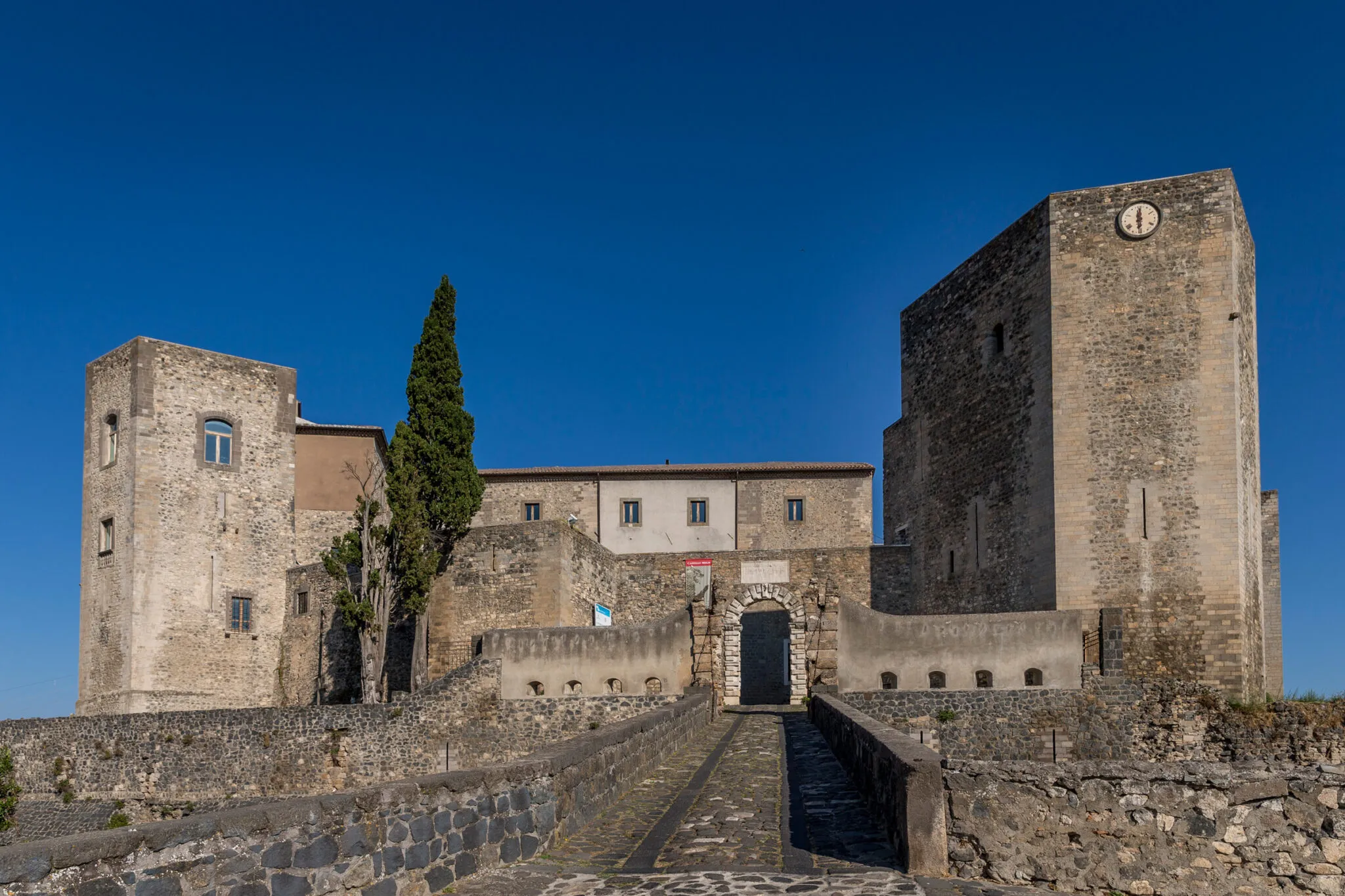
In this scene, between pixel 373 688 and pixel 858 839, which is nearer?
pixel 858 839

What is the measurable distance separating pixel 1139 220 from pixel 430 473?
1660cm

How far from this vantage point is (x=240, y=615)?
1179 inches

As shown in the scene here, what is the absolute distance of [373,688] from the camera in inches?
1057

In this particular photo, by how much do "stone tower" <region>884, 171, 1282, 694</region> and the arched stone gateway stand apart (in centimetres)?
436

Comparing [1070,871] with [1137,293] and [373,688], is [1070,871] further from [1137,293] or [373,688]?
[373,688]

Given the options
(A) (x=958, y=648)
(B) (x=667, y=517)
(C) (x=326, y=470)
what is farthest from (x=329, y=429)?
(A) (x=958, y=648)

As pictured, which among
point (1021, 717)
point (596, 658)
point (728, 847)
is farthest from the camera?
point (596, 658)

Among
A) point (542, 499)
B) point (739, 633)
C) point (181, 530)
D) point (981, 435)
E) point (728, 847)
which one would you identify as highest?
point (981, 435)

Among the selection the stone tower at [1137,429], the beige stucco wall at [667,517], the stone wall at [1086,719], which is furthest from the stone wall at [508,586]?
the stone tower at [1137,429]

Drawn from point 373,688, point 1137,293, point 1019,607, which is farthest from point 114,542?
point 1137,293

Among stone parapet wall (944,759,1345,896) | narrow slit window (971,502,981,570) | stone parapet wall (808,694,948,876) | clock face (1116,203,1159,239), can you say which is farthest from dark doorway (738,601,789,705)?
stone parapet wall (944,759,1345,896)

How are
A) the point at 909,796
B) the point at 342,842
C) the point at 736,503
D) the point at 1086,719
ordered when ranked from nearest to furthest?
the point at 342,842 → the point at 909,796 → the point at 1086,719 → the point at 736,503

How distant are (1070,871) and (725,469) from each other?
28265 millimetres

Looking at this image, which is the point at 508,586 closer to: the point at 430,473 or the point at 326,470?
the point at 430,473
